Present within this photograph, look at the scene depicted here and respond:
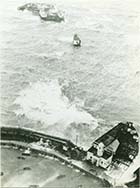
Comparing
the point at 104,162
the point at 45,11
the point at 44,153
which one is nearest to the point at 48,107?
the point at 44,153

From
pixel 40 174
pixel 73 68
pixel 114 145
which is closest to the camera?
pixel 40 174

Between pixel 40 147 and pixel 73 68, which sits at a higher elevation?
pixel 73 68

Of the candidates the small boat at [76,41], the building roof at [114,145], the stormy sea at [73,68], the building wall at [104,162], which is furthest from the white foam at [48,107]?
the small boat at [76,41]

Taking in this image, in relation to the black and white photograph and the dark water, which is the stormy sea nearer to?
the black and white photograph

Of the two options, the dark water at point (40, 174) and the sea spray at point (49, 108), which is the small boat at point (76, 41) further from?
the dark water at point (40, 174)

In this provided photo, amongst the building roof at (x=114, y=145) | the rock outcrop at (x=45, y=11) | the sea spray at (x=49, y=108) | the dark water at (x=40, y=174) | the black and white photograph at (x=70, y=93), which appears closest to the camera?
the dark water at (x=40, y=174)

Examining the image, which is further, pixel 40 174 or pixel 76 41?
pixel 76 41

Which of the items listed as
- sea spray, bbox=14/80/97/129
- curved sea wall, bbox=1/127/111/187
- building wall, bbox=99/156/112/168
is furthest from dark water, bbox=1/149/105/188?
sea spray, bbox=14/80/97/129

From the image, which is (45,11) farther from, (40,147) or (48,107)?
(40,147)
